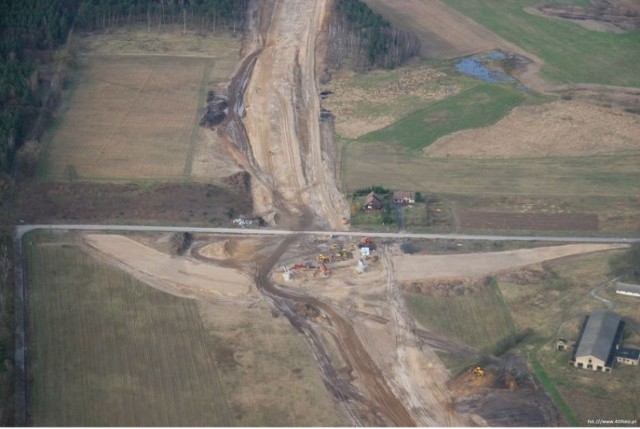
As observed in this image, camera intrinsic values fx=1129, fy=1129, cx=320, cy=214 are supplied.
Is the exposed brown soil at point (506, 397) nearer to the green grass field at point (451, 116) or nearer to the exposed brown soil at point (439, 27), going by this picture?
the green grass field at point (451, 116)

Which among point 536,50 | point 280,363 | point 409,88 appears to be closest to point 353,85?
point 409,88

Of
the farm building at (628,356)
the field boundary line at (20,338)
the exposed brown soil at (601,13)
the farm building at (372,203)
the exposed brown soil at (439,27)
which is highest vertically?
the exposed brown soil at (601,13)

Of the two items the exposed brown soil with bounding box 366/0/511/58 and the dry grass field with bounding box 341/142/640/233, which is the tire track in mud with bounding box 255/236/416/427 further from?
the exposed brown soil with bounding box 366/0/511/58

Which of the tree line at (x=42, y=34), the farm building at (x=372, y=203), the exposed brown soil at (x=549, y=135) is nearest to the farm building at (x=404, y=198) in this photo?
the farm building at (x=372, y=203)

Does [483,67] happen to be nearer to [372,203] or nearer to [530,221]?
[530,221]

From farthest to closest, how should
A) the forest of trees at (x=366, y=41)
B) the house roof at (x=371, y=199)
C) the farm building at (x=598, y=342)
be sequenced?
the forest of trees at (x=366, y=41)
the house roof at (x=371, y=199)
the farm building at (x=598, y=342)

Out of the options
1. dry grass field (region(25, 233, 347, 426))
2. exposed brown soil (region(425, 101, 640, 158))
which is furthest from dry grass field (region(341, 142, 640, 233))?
dry grass field (region(25, 233, 347, 426))
